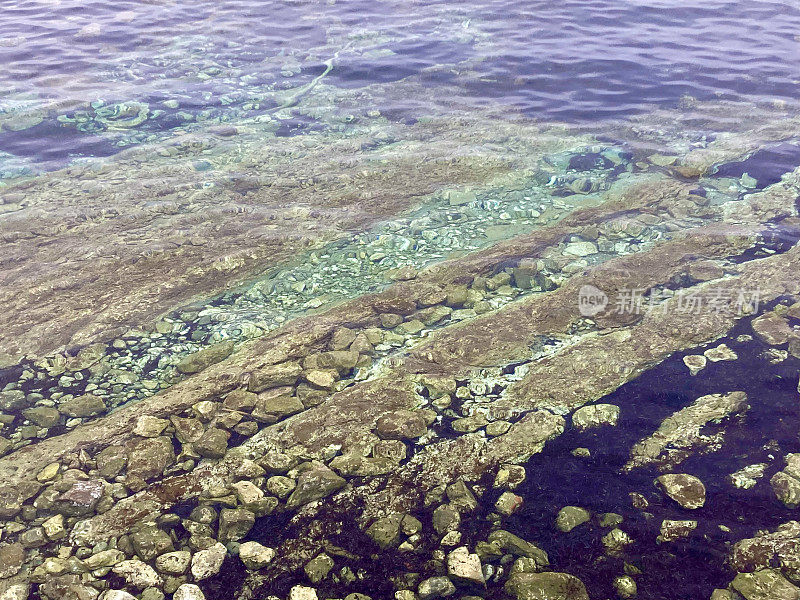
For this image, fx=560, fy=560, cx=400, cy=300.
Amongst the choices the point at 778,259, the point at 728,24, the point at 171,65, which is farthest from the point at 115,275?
the point at 728,24

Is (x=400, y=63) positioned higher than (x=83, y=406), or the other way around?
(x=400, y=63)

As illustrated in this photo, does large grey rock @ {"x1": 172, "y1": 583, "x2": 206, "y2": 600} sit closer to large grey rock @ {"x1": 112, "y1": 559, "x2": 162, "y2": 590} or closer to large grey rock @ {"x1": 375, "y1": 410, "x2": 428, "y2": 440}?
large grey rock @ {"x1": 112, "y1": 559, "x2": 162, "y2": 590}

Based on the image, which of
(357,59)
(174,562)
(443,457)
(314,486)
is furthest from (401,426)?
(357,59)

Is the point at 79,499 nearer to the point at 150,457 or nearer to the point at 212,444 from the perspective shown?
the point at 150,457

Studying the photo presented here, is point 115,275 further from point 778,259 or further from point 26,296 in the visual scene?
point 778,259

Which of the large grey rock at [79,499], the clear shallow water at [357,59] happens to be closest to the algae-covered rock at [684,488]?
the large grey rock at [79,499]

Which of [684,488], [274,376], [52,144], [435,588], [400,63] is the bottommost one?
[435,588]
